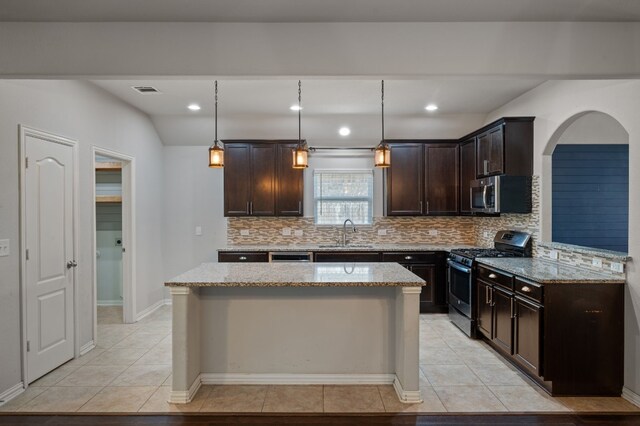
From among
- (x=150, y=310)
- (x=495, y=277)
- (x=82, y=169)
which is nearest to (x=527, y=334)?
(x=495, y=277)

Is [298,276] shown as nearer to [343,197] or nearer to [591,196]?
[343,197]

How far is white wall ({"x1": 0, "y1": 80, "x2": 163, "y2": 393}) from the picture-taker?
2.86 meters

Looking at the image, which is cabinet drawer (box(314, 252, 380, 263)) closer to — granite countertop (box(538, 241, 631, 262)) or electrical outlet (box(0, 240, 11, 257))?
granite countertop (box(538, 241, 631, 262))

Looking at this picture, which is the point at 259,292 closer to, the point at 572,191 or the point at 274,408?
the point at 274,408

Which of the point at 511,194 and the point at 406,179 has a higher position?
the point at 406,179

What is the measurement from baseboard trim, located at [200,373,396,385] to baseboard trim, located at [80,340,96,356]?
→ 159 centimetres

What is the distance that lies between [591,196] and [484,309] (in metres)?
2.37

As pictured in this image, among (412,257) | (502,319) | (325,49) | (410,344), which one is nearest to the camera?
(325,49)

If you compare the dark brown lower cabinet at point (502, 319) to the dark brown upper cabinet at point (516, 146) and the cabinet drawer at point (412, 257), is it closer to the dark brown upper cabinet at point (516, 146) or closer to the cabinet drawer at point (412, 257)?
the dark brown upper cabinet at point (516, 146)

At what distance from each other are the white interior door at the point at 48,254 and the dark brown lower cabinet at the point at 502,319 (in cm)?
410

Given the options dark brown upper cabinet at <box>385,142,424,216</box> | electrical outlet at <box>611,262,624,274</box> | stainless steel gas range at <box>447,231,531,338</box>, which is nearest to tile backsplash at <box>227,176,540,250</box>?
dark brown upper cabinet at <box>385,142,424,216</box>

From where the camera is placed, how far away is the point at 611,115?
306 centimetres

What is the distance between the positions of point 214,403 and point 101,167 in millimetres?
3802

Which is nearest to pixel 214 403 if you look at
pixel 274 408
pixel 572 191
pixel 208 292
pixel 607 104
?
pixel 274 408
